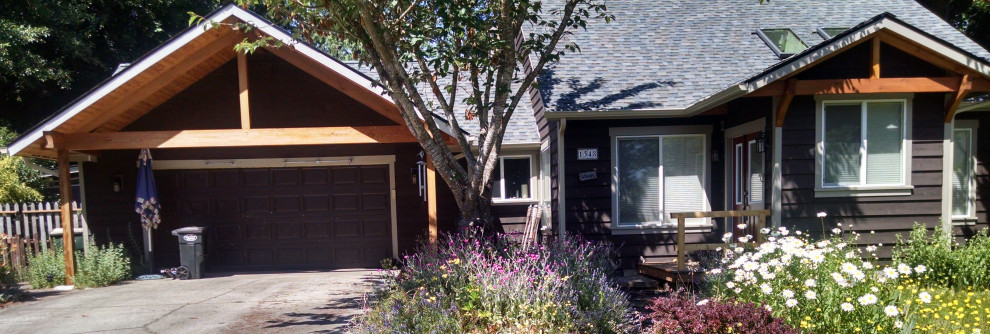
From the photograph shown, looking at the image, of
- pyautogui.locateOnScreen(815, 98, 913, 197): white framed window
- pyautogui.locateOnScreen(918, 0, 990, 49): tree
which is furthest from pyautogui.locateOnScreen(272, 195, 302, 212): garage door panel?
pyautogui.locateOnScreen(918, 0, 990, 49): tree

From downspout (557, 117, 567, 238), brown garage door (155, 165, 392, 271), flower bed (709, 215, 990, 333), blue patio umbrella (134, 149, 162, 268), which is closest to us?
flower bed (709, 215, 990, 333)

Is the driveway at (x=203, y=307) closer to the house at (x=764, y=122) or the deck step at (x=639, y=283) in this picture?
the deck step at (x=639, y=283)

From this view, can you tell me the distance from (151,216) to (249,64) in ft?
9.93

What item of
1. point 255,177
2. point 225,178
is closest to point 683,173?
point 255,177

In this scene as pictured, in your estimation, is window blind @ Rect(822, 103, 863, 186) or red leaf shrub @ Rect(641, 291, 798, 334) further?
window blind @ Rect(822, 103, 863, 186)

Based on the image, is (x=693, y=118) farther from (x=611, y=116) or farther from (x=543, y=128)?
(x=543, y=128)

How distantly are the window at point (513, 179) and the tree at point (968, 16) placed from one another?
42.2ft

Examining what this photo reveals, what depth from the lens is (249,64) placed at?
10.1 m

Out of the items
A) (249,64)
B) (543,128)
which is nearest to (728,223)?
(543,128)

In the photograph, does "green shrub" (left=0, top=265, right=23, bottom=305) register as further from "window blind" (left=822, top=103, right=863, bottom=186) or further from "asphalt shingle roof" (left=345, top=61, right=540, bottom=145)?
"window blind" (left=822, top=103, right=863, bottom=186)

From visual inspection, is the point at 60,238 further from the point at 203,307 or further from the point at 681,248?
the point at 681,248

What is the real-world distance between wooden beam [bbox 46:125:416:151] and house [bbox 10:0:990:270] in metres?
0.03

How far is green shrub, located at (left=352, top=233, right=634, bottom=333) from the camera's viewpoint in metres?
4.88

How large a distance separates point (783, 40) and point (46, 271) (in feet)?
42.6
